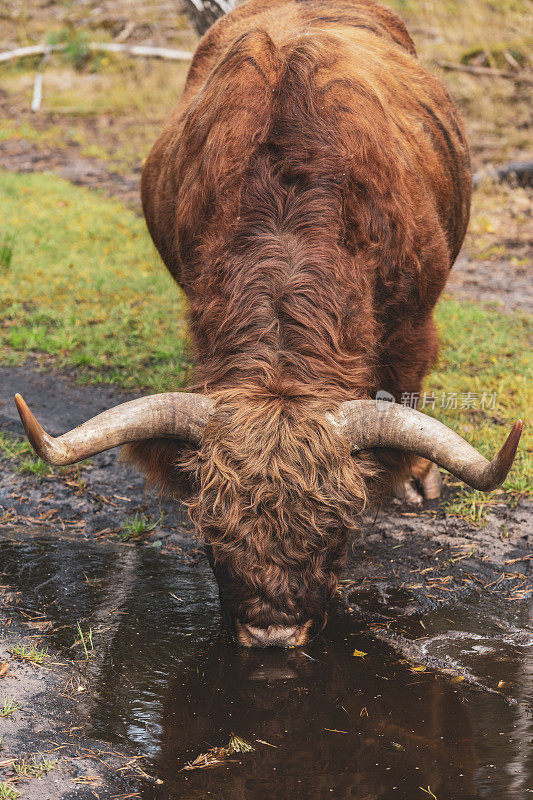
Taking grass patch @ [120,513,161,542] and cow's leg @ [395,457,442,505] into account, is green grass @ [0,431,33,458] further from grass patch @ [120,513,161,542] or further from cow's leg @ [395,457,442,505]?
cow's leg @ [395,457,442,505]

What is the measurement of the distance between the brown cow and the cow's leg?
72 cm

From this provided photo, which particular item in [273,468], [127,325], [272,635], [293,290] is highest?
[293,290]

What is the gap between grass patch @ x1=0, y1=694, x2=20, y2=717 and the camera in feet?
10.3

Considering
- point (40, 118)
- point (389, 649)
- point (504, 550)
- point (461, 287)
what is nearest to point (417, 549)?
point (504, 550)

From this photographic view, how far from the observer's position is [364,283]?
373 centimetres

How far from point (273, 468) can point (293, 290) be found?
776mm

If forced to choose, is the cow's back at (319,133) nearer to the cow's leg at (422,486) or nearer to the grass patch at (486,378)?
the cow's leg at (422,486)

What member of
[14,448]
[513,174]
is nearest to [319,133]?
[14,448]

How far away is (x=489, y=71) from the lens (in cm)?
1253

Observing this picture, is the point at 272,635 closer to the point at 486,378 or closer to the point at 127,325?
the point at 486,378

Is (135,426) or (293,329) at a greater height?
(293,329)

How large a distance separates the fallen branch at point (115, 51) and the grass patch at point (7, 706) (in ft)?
43.6

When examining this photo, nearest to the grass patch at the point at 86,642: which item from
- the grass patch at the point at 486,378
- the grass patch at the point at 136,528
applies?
the grass patch at the point at 136,528

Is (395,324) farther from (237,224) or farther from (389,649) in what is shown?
(389,649)
